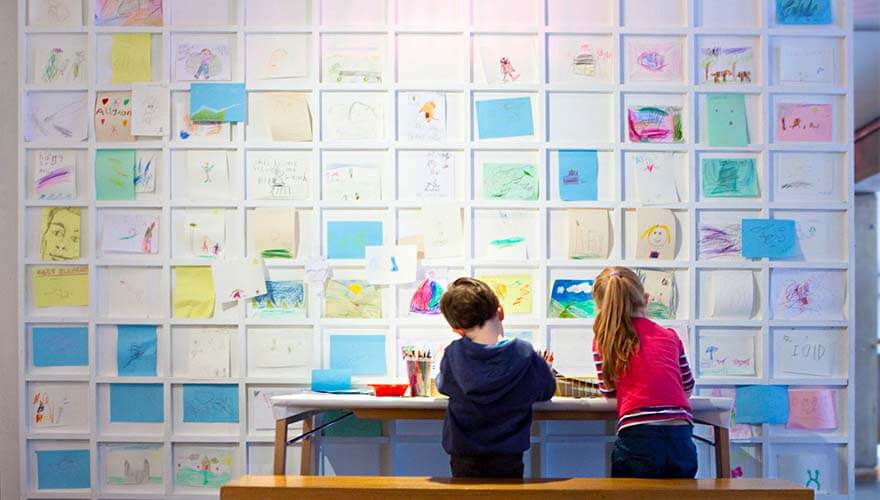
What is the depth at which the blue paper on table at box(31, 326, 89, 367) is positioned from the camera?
3.45 metres

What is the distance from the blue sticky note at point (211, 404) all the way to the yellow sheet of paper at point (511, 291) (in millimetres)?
1145

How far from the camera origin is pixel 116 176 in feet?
11.3

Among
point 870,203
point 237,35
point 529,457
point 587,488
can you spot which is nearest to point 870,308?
point 870,203

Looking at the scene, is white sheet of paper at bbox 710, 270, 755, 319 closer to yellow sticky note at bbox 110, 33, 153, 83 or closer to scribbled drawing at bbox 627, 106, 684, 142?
scribbled drawing at bbox 627, 106, 684, 142

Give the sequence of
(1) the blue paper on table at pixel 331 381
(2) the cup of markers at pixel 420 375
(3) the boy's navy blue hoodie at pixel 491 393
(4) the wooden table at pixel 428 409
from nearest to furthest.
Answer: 1. (3) the boy's navy blue hoodie at pixel 491 393
2. (4) the wooden table at pixel 428 409
3. (2) the cup of markers at pixel 420 375
4. (1) the blue paper on table at pixel 331 381

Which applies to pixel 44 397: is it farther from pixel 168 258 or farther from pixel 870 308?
pixel 870 308

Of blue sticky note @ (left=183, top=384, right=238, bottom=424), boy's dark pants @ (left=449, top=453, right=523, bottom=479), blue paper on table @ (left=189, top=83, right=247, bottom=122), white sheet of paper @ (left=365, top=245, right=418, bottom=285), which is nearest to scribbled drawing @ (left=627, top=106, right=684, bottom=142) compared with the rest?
white sheet of paper @ (left=365, top=245, right=418, bottom=285)

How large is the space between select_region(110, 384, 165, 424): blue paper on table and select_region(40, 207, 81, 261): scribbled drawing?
598mm

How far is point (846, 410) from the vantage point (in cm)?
341

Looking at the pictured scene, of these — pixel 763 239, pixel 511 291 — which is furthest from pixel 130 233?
pixel 763 239

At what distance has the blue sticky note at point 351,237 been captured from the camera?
3.41 metres

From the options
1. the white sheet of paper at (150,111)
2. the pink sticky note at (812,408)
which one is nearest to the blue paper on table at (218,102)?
the white sheet of paper at (150,111)

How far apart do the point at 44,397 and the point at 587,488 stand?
2330 mm

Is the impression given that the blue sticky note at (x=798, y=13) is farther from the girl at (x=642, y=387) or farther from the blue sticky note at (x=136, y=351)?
the blue sticky note at (x=136, y=351)
